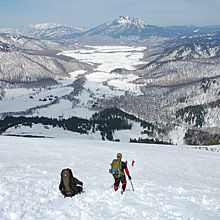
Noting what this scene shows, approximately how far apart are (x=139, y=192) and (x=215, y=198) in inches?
236

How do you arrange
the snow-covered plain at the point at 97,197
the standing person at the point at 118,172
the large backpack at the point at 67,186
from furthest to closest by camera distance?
the standing person at the point at 118,172
the large backpack at the point at 67,186
the snow-covered plain at the point at 97,197

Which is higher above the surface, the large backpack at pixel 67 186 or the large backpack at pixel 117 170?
the large backpack at pixel 117 170

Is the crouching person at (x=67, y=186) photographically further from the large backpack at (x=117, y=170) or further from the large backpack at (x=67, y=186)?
the large backpack at (x=117, y=170)

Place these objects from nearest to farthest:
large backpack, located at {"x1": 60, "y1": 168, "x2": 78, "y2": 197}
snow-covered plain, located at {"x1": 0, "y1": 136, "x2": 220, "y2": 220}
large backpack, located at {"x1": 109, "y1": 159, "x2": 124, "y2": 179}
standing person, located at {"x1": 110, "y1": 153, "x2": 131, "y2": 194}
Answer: snow-covered plain, located at {"x1": 0, "y1": 136, "x2": 220, "y2": 220}, large backpack, located at {"x1": 60, "y1": 168, "x2": 78, "y2": 197}, standing person, located at {"x1": 110, "y1": 153, "x2": 131, "y2": 194}, large backpack, located at {"x1": 109, "y1": 159, "x2": 124, "y2": 179}

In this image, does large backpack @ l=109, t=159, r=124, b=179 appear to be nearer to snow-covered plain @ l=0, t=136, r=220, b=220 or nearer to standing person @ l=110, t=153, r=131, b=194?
standing person @ l=110, t=153, r=131, b=194

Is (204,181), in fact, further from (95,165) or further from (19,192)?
(19,192)

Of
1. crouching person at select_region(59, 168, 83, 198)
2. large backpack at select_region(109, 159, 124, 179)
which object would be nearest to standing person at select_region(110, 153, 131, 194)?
large backpack at select_region(109, 159, 124, 179)

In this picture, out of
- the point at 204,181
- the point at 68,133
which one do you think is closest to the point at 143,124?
the point at 68,133

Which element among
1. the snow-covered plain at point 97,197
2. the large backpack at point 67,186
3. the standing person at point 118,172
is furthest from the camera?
the standing person at point 118,172

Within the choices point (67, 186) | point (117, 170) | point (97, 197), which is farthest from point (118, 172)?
point (67, 186)

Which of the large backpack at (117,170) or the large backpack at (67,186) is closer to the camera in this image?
the large backpack at (67,186)

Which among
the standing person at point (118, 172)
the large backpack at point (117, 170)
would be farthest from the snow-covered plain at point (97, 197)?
the large backpack at point (117, 170)

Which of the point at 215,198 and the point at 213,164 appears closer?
the point at 215,198

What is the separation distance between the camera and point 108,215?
13898 millimetres
